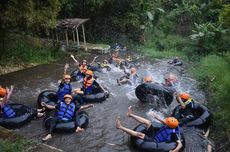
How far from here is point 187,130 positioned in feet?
31.3

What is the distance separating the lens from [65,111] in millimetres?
9133

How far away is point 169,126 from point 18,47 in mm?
12419

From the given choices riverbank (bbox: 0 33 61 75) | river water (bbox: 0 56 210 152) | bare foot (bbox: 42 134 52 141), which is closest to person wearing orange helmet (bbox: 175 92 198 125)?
river water (bbox: 0 56 210 152)

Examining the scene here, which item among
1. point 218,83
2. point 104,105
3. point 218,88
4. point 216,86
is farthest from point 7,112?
point 218,83

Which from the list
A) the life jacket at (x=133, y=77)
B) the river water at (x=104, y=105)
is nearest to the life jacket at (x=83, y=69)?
the river water at (x=104, y=105)

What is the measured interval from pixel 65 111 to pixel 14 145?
2.26m

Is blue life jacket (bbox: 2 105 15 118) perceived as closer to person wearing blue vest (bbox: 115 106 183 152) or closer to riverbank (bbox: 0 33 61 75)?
person wearing blue vest (bbox: 115 106 183 152)

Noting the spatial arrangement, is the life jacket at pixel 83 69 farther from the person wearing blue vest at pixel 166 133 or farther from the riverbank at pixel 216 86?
the person wearing blue vest at pixel 166 133

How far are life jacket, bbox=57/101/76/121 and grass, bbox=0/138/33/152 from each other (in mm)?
1721

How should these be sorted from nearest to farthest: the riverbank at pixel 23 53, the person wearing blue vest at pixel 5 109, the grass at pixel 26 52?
the person wearing blue vest at pixel 5 109, the riverbank at pixel 23 53, the grass at pixel 26 52

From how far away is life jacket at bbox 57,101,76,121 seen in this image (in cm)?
912

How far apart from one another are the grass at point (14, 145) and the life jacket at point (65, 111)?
1721mm

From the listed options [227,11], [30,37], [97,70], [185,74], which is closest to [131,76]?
[97,70]

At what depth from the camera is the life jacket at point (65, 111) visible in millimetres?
9117
